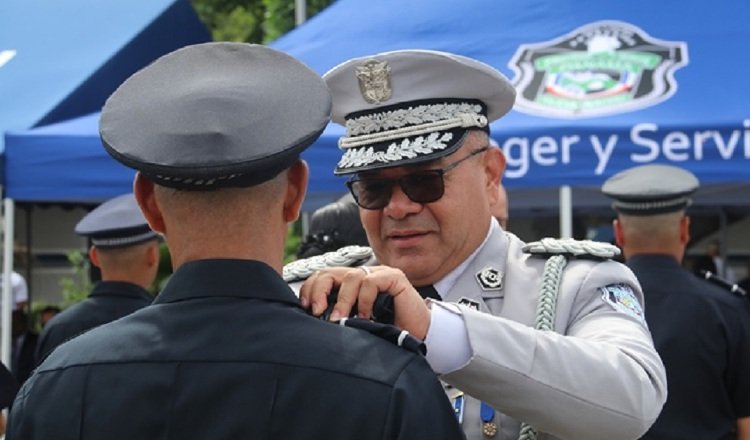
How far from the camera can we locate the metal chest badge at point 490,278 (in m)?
2.31

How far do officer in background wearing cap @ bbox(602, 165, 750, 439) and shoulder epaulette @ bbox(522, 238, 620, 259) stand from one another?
Answer: 74.6 inches

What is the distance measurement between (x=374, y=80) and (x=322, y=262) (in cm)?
38

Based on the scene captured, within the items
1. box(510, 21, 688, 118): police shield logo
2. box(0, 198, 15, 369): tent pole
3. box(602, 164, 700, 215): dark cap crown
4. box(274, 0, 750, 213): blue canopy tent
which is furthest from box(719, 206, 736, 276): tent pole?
box(0, 198, 15, 369): tent pole

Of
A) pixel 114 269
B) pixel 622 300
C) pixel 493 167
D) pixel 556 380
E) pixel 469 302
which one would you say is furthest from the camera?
pixel 114 269

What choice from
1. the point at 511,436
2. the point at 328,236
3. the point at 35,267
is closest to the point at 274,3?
the point at 35,267

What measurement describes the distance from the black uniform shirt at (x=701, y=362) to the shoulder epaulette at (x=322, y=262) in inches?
74.3

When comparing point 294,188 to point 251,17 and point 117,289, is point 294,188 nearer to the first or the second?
point 117,289

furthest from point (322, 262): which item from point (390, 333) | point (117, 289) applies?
point (117, 289)

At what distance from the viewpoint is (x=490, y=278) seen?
232cm

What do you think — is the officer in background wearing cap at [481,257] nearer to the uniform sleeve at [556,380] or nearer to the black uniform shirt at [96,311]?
the uniform sleeve at [556,380]

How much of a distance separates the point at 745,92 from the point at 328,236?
2441mm

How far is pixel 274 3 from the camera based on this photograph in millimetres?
14305

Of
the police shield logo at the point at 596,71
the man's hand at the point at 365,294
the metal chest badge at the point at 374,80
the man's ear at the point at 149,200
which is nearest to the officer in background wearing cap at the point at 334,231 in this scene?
the police shield logo at the point at 596,71

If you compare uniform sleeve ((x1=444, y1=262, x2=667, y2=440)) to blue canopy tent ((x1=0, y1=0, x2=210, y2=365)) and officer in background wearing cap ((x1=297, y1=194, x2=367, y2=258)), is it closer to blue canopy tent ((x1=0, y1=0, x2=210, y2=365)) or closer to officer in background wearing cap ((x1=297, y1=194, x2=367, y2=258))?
officer in background wearing cap ((x1=297, y1=194, x2=367, y2=258))
